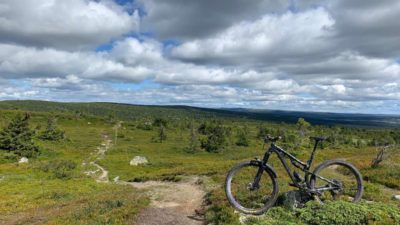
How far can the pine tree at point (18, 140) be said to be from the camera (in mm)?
85113

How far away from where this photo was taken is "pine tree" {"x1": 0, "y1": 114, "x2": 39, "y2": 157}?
85.1 meters

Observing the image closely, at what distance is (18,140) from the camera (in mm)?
86500

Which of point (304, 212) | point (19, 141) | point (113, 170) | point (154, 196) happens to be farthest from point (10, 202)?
point (19, 141)

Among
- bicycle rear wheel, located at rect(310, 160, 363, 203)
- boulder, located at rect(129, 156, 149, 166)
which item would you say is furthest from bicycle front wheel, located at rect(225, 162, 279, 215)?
boulder, located at rect(129, 156, 149, 166)

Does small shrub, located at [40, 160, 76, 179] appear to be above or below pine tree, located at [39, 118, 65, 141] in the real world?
above

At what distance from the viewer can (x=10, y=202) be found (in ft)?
80.9

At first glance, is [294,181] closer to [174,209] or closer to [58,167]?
[174,209]

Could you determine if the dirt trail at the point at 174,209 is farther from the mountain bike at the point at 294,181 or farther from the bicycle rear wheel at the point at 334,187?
the bicycle rear wheel at the point at 334,187

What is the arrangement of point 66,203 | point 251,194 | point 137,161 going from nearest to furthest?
point 251,194, point 66,203, point 137,161

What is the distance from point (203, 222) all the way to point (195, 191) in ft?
22.4

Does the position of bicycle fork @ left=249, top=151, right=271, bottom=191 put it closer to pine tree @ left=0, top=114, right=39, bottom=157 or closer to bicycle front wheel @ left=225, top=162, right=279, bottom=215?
bicycle front wheel @ left=225, top=162, right=279, bottom=215

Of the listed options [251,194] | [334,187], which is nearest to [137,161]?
[251,194]

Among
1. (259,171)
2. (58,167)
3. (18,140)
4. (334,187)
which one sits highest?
(259,171)

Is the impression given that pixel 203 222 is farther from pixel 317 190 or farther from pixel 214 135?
pixel 214 135
